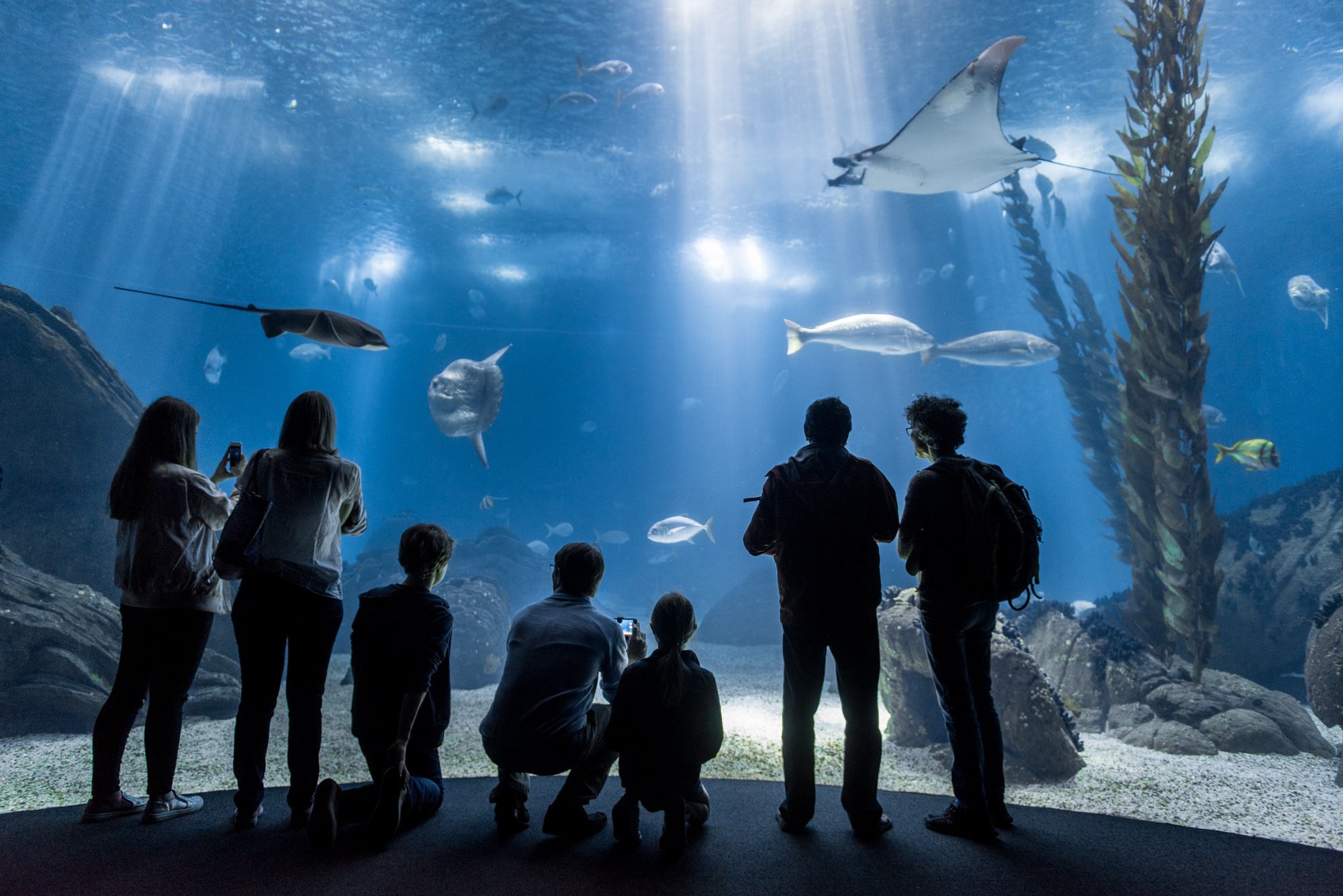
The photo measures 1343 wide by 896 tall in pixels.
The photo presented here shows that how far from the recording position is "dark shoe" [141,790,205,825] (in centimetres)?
242

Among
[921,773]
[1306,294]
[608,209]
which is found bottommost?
[921,773]

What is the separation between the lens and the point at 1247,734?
4.32m

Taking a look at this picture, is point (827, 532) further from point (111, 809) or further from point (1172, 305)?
point (1172, 305)

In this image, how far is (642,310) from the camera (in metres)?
27.5

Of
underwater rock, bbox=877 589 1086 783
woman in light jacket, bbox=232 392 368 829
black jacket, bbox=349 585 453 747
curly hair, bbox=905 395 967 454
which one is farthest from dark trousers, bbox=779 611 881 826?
underwater rock, bbox=877 589 1086 783

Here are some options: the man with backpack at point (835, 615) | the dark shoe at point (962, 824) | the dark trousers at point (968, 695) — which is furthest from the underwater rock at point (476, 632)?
the dark trousers at point (968, 695)

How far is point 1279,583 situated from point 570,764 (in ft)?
36.7

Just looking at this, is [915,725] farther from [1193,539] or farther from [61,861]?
[61,861]

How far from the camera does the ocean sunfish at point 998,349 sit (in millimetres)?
8656

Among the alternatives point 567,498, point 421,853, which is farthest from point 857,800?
point 567,498

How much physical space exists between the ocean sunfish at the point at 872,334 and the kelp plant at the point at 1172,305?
2.77 m

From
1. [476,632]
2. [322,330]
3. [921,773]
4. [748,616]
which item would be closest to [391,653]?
[322,330]

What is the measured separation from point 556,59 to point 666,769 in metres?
14.1

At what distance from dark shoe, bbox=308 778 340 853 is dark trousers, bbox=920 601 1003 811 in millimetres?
2527
